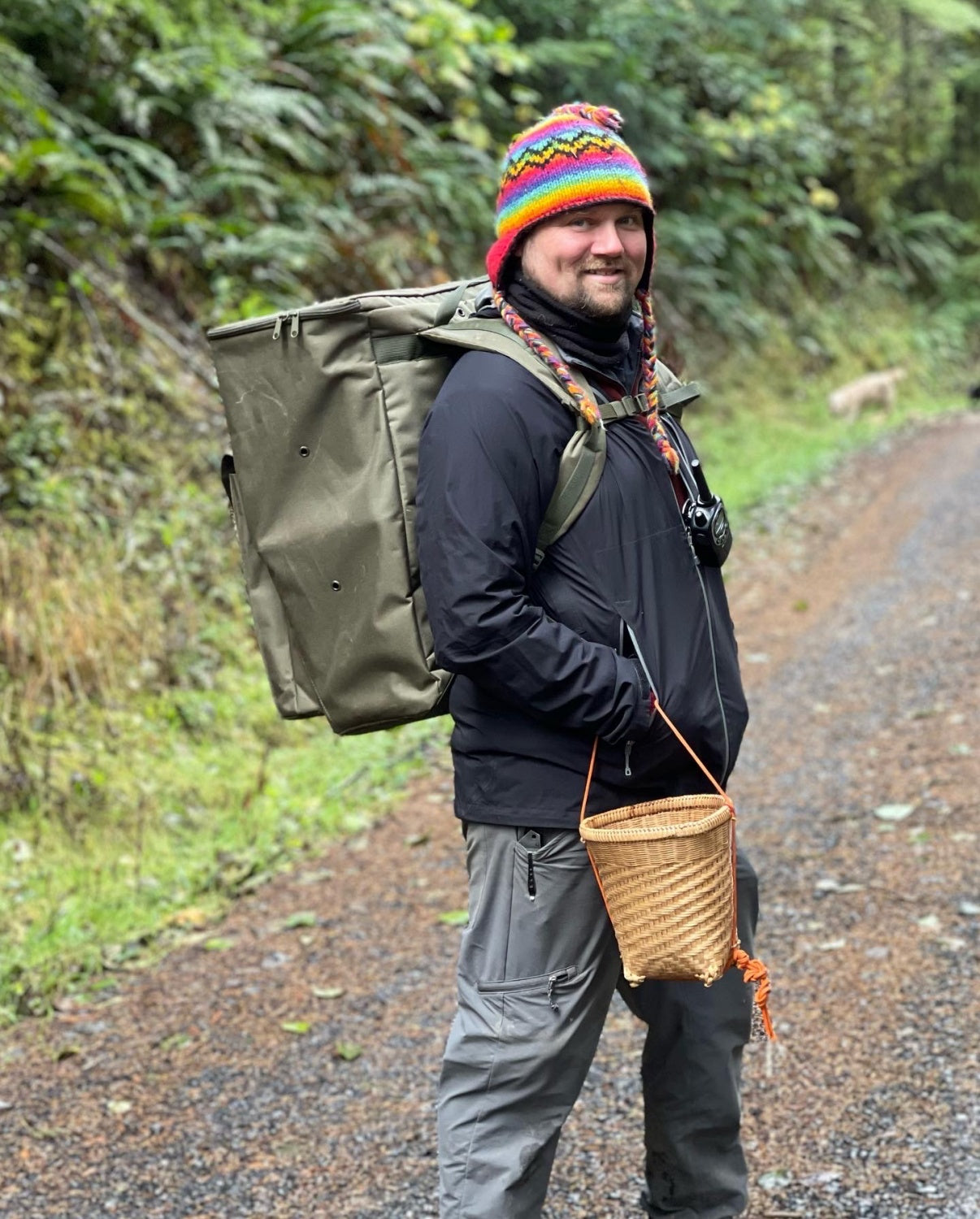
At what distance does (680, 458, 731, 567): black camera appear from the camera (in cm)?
258

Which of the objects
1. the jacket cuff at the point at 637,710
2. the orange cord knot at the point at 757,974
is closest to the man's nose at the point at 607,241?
the jacket cuff at the point at 637,710

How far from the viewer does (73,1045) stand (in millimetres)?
4223

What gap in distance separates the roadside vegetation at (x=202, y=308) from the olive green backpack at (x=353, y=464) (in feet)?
8.37

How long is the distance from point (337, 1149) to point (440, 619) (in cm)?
192

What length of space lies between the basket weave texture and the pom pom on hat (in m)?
1.06

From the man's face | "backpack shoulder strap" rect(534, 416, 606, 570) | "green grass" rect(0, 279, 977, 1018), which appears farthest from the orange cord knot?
"green grass" rect(0, 279, 977, 1018)

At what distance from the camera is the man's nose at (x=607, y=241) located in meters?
2.45

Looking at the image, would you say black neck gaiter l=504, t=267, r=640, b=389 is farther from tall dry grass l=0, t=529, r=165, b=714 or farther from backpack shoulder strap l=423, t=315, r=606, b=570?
tall dry grass l=0, t=529, r=165, b=714

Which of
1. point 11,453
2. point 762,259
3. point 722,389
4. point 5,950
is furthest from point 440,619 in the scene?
point 762,259

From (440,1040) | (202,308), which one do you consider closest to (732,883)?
(440,1040)

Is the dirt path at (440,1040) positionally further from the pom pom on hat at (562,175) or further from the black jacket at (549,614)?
the pom pom on hat at (562,175)

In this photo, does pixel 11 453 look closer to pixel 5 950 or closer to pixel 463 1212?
pixel 5 950

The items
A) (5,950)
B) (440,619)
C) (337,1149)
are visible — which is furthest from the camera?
(5,950)

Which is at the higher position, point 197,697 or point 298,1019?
point 197,697
